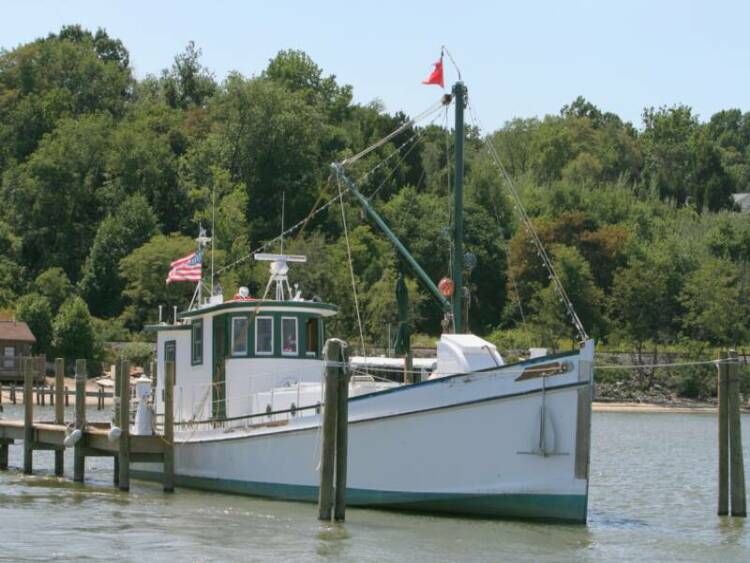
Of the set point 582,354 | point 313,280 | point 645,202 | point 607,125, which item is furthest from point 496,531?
point 607,125

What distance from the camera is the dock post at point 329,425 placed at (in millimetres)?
22391

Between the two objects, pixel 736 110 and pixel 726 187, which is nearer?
pixel 726 187

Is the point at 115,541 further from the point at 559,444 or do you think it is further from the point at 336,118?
the point at 336,118

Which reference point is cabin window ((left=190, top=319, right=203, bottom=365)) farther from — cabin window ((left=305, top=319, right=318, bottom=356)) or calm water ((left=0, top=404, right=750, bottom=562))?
calm water ((left=0, top=404, right=750, bottom=562))

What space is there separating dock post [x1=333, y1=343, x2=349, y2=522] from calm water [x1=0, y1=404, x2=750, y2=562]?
44cm

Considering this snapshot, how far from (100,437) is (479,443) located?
8550 mm

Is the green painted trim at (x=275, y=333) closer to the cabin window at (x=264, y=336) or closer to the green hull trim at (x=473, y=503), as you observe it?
the cabin window at (x=264, y=336)

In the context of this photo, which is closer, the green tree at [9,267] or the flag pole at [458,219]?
the flag pole at [458,219]

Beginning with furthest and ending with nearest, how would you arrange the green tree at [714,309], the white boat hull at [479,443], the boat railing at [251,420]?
the green tree at [714,309]
the boat railing at [251,420]
the white boat hull at [479,443]

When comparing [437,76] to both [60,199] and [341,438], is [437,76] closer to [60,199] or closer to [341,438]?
[341,438]

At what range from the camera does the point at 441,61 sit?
29266 millimetres

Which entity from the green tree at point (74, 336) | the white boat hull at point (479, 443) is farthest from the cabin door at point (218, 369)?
the green tree at point (74, 336)

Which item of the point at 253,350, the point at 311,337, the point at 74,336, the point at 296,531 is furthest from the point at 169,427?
the point at 74,336

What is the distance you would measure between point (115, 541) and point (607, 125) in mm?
111240
